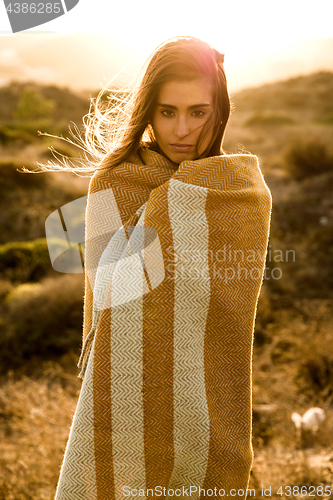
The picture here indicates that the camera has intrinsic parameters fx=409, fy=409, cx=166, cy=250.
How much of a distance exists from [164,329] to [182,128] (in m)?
0.79

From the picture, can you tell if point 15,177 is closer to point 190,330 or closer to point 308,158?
point 308,158

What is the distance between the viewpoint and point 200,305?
4.88 feet

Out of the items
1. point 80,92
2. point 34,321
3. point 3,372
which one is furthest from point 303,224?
point 80,92

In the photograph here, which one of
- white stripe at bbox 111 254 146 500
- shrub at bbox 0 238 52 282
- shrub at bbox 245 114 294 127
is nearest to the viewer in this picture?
white stripe at bbox 111 254 146 500

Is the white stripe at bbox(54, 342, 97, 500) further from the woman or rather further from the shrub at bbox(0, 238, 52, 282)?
the shrub at bbox(0, 238, 52, 282)

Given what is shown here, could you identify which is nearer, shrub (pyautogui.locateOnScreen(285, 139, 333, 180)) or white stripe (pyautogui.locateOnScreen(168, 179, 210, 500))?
white stripe (pyautogui.locateOnScreen(168, 179, 210, 500))

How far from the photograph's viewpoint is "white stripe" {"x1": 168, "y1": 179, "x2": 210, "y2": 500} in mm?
1426

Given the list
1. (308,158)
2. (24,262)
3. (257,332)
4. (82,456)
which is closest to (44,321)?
(24,262)

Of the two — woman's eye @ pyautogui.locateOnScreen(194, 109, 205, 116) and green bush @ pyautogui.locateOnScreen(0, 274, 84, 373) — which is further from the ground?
woman's eye @ pyautogui.locateOnScreen(194, 109, 205, 116)

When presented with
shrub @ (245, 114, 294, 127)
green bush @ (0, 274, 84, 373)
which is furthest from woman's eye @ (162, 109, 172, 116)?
shrub @ (245, 114, 294, 127)

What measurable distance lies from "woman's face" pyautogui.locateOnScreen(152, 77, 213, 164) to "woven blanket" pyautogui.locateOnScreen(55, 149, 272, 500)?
0.11 m

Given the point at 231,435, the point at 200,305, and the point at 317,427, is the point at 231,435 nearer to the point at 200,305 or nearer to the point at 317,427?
the point at 200,305

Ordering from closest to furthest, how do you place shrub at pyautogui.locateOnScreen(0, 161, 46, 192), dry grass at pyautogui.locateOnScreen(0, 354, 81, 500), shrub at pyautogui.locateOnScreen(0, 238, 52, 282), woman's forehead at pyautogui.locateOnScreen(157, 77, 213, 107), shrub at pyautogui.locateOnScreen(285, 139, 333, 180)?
woman's forehead at pyautogui.locateOnScreen(157, 77, 213, 107) < dry grass at pyautogui.locateOnScreen(0, 354, 81, 500) < shrub at pyautogui.locateOnScreen(0, 238, 52, 282) < shrub at pyautogui.locateOnScreen(0, 161, 46, 192) < shrub at pyautogui.locateOnScreen(285, 139, 333, 180)

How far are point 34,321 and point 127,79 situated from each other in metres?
3.88
